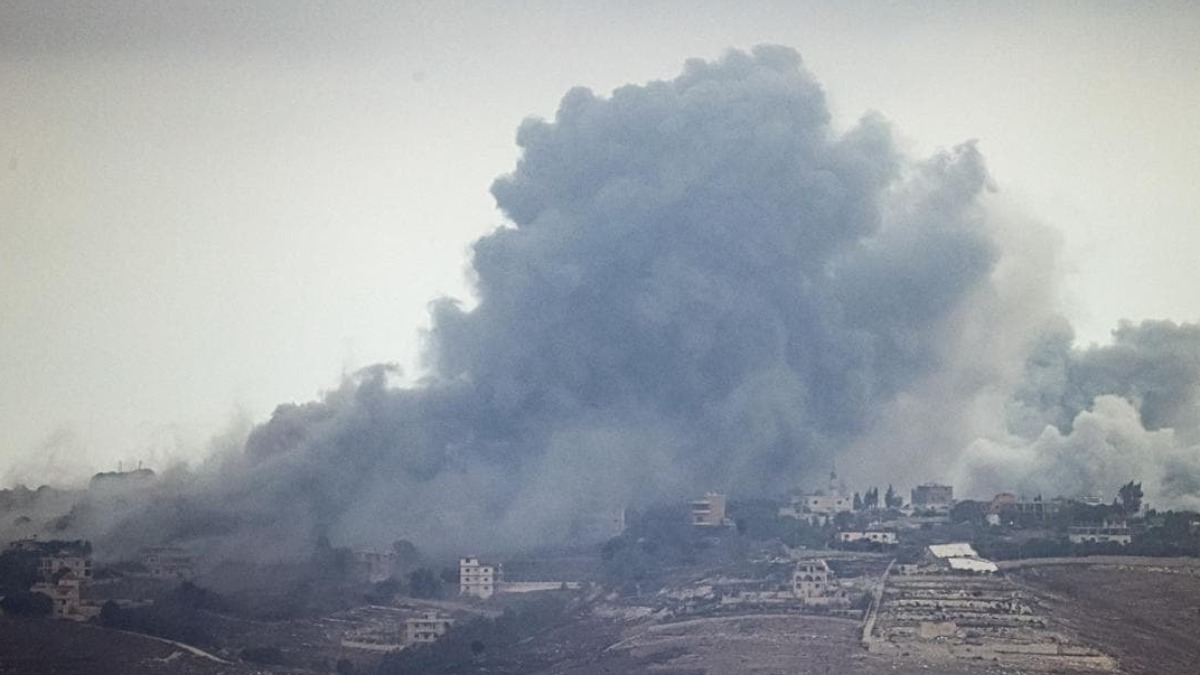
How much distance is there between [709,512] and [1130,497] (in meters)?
6.09

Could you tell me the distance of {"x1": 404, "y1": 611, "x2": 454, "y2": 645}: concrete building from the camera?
47.0 m

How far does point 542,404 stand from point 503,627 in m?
4.32

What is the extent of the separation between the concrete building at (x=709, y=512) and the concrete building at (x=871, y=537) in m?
1.73

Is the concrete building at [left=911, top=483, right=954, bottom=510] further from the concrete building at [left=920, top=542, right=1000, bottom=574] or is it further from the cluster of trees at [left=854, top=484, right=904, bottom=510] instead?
the concrete building at [left=920, top=542, right=1000, bottom=574]

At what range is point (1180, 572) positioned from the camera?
1850 inches

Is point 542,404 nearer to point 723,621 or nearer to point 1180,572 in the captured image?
point 723,621

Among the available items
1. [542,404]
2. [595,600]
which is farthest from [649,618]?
[542,404]

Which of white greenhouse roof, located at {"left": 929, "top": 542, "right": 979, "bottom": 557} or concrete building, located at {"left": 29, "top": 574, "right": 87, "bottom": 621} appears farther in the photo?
concrete building, located at {"left": 29, "top": 574, "right": 87, "bottom": 621}

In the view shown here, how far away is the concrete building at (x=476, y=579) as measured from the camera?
4778 centimetres

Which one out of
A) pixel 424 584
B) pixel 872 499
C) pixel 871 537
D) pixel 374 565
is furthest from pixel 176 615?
pixel 872 499

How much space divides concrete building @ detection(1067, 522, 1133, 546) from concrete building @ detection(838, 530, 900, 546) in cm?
254

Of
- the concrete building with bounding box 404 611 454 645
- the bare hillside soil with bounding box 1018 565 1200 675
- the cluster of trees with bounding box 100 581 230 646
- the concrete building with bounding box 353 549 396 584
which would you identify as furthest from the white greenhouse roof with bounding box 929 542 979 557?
the cluster of trees with bounding box 100 581 230 646

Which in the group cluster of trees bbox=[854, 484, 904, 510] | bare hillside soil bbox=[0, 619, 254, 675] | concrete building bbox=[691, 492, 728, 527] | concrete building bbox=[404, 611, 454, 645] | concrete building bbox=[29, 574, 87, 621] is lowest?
bare hillside soil bbox=[0, 619, 254, 675]

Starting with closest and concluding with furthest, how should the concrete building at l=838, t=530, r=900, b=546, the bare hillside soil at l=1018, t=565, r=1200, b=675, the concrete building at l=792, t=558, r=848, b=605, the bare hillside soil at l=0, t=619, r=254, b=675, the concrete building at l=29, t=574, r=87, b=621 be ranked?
the bare hillside soil at l=1018, t=565, r=1200, b=675 < the concrete building at l=792, t=558, r=848, b=605 < the bare hillside soil at l=0, t=619, r=254, b=675 < the concrete building at l=838, t=530, r=900, b=546 < the concrete building at l=29, t=574, r=87, b=621
